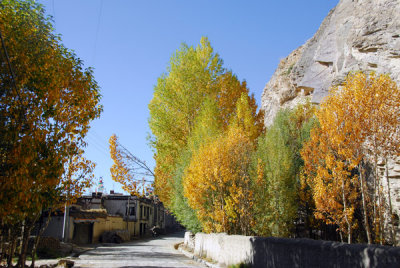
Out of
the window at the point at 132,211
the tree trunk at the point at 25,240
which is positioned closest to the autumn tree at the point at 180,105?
the tree trunk at the point at 25,240

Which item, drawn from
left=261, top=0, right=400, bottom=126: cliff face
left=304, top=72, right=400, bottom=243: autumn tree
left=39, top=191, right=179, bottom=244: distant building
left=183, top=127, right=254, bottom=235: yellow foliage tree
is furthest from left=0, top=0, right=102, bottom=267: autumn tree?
left=261, top=0, right=400, bottom=126: cliff face

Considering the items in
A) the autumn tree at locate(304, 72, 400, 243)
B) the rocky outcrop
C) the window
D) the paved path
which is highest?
the rocky outcrop

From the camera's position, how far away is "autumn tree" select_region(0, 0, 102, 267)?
754 cm

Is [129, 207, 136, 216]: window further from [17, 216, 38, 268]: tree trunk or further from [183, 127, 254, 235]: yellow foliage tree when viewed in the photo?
[17, 216, 38, 268]: tree trunk

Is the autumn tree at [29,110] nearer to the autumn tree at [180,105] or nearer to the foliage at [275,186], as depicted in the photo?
the foliage at [275,186]

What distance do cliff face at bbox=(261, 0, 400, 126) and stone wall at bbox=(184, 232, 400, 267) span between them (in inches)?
590

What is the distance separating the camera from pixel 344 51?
2723 centimetres

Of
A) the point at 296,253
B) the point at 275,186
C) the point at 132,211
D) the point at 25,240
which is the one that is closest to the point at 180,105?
the point at 275,186

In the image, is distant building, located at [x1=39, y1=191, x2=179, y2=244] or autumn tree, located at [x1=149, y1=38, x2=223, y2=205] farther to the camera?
distant building, located at [x1=39, y1=191, x2=179, y2=244]

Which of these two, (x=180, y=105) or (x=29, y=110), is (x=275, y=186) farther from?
(x=29, y=110)

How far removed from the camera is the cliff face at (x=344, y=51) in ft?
75.6

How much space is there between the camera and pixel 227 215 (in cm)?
1736

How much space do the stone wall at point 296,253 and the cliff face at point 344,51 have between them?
1498cm

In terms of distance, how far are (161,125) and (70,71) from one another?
46.8 ft
